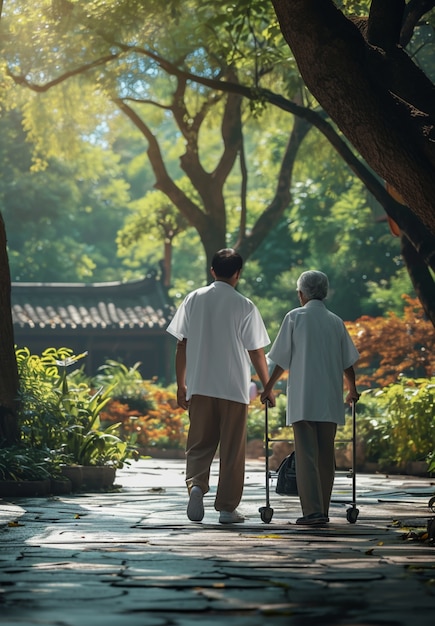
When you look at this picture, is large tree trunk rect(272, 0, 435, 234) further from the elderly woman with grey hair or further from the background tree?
the elderly woman with grey hair

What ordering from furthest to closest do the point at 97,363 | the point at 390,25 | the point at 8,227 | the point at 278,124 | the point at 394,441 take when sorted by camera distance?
the point at 8,227, the point at 97,363, the point at 278,124, the point at 394,441, the point at 390,25

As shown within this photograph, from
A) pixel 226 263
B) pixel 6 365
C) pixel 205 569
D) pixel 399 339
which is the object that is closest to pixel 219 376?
pixel 226 263

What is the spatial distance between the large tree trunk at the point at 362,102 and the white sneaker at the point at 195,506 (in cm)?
240

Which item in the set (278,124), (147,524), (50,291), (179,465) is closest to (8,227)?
(50,291)

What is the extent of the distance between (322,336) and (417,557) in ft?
9.47

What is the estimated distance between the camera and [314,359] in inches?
375

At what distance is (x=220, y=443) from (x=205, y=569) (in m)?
3.12

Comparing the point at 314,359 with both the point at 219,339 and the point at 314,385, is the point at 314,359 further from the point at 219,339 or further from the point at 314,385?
the point at 219,339

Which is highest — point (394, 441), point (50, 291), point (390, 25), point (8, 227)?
point (8, 227)

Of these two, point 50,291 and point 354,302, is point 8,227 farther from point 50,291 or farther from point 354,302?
point 354,302

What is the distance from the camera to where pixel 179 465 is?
20.4 metres

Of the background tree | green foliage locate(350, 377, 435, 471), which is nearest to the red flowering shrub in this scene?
green foliage locate(350, 377, 435, 471)

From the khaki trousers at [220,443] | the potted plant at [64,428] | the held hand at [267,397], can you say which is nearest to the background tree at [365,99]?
the held hand at [267,397]

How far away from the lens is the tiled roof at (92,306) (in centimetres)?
3778
